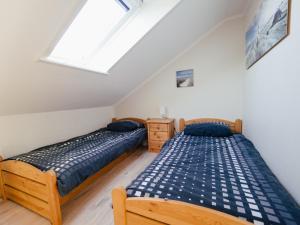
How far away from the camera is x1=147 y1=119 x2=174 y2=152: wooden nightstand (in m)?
3.01

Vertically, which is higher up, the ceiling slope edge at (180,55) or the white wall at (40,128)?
the ceiling slope edge at (180,55)

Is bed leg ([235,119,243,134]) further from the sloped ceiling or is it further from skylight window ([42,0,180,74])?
skylight window ([42,0,180,74])

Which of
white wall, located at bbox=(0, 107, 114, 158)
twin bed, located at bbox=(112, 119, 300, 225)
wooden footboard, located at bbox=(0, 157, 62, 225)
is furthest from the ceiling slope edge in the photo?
wooden footboard, located at bbox=(0, 157, 62, 225)

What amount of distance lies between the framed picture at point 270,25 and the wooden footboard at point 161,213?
3.98ft

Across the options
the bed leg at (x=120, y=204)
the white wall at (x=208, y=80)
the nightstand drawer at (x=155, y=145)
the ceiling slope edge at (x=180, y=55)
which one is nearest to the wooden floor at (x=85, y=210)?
the bed leg at (x=120, y=204)

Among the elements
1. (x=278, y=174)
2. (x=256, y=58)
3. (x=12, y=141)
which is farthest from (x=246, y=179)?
(x=12, y=141)

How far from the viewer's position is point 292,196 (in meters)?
1.03

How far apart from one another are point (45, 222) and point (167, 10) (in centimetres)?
254

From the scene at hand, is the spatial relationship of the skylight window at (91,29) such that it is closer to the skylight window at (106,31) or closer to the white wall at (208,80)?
the skylight window at (106,31)

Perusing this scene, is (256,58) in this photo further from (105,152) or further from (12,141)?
(12,141)

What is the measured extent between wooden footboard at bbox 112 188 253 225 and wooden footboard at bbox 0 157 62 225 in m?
0.72

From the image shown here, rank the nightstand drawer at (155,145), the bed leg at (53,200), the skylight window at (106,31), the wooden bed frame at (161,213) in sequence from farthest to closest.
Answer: the nightstand drawer at (155,145), the skylight window at (106,31), the bed leg at (53,200), the wooden bed frame at (161,213)

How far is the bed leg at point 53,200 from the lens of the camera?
140cm

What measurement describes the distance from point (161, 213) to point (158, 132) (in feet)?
7.01
